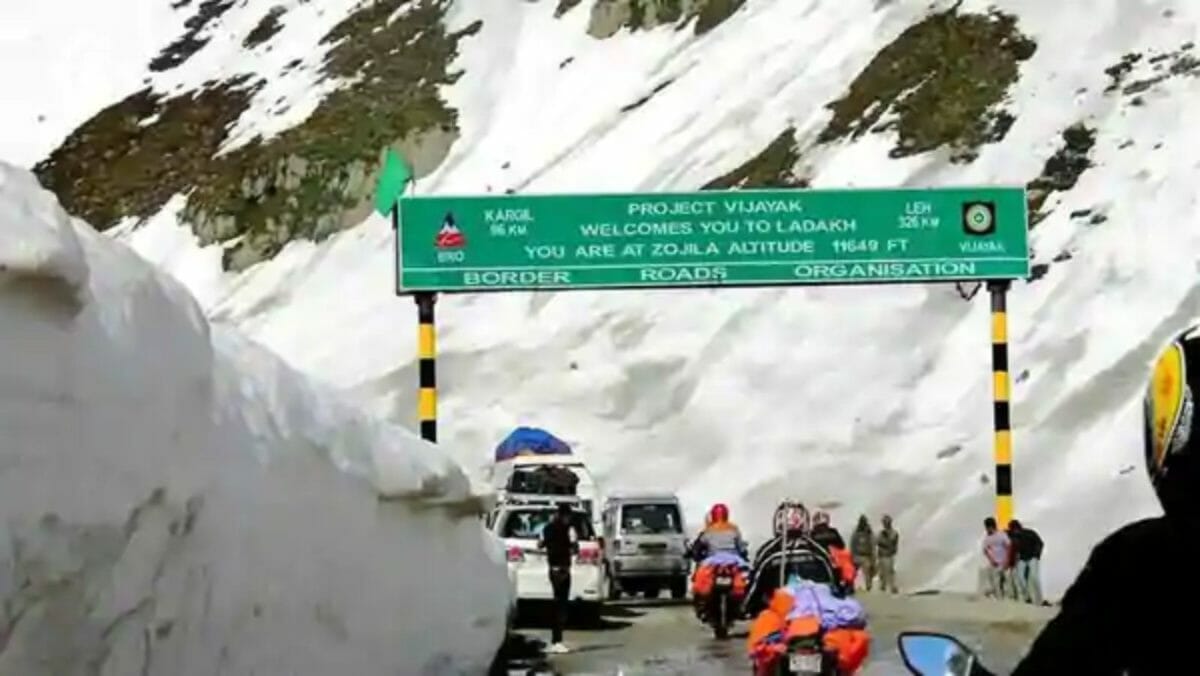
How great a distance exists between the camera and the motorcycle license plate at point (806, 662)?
11.1 meters

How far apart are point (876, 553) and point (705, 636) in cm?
811

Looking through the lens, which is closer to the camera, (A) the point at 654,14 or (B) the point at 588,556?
(B) the point at 588,556

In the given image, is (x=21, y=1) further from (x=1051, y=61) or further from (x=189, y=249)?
(x=1051, y=61)

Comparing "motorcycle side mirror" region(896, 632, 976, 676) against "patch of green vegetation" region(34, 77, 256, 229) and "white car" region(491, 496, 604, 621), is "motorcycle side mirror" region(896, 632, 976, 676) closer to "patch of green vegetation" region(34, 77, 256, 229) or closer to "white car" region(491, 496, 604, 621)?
"white car" region(491, 496, 604, 621)

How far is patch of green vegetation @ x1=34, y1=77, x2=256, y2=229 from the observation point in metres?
55.9

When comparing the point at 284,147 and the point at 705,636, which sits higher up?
the point at 284,147

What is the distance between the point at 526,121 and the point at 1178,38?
51.6 ft

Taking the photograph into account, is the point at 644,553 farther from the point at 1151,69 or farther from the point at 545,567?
the point at 1151,69

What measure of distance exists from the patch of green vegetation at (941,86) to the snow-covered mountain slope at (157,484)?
31223 mm

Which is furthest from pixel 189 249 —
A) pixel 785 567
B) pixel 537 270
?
pixel 785 567

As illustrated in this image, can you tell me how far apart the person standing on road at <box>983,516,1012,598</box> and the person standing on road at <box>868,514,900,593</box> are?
8.51ft

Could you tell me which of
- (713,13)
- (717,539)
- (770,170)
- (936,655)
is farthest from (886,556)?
(936,655)

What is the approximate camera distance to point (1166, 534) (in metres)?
2.38

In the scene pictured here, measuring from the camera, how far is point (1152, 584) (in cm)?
234
